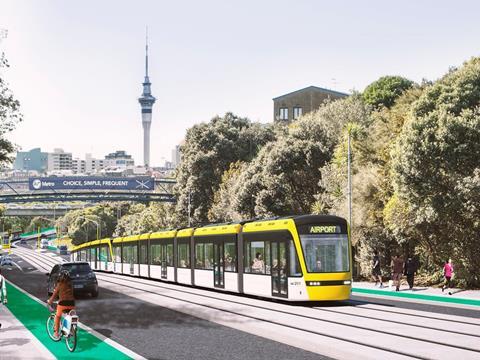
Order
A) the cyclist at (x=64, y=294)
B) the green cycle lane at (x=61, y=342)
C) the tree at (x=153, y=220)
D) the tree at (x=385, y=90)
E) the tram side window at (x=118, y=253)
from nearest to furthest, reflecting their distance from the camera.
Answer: the green cycle lane at (x=61, y=342)
the cyclist at (x=64, y=294)
the tram side window at (x=118, y=253)
the tree at (x=385, y=90)
the tree at (x=153, y=220)

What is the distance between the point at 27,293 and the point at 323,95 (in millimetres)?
80361

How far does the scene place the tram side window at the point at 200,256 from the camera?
32.6 m

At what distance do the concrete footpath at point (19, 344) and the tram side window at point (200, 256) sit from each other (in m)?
13.3

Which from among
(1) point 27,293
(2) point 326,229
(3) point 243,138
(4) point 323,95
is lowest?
(1) point 27,293

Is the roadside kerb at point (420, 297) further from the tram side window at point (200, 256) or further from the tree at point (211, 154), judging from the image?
the tree at point (211, 154)

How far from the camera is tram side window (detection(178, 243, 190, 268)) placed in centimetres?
3506

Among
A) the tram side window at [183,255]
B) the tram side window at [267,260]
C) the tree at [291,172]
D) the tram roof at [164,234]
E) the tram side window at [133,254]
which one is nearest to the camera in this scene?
the tram side window at [267,260]

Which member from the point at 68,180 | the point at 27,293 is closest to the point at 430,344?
the point at 27,293

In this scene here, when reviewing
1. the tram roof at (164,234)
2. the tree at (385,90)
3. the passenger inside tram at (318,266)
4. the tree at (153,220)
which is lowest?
the passenger inside tram at (318,266)

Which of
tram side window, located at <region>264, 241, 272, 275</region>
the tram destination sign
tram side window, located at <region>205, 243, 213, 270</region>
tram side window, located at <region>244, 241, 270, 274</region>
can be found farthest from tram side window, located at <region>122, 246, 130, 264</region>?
the tram destination sign

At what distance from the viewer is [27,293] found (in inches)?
1320

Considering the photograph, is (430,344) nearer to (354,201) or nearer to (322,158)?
(354,201)

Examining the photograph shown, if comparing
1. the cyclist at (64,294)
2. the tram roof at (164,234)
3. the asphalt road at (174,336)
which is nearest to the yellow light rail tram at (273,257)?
the tram roof at (164,234)

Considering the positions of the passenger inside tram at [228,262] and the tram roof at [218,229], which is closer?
the tram roof at [218,229]
